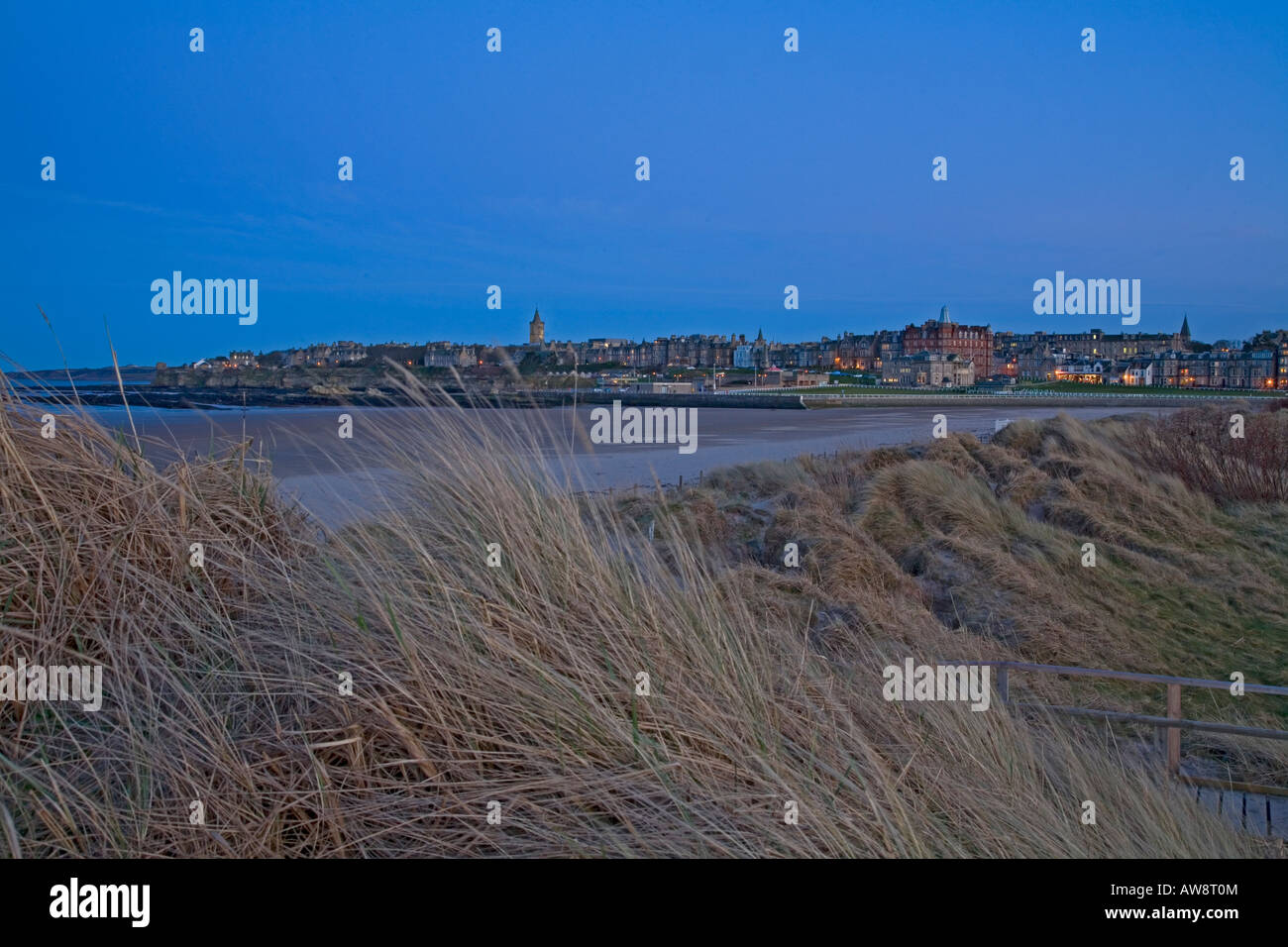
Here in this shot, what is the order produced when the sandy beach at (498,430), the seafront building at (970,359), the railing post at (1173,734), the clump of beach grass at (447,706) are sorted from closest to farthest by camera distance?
the clump of beach grass at (447,706) < the sandy beach at (498,430) < the railing post at (1173,734) < the seafront building at (970,359)

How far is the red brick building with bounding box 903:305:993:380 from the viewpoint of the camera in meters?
105

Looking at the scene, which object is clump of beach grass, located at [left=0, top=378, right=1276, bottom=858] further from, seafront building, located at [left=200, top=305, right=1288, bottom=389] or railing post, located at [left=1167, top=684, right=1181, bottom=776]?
seafront building, located at [left=200, top=305, right=1288, bottom=389]

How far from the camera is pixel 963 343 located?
355 feet

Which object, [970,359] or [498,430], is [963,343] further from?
[498,430]

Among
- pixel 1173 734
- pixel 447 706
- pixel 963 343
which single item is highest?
pixel 963 343

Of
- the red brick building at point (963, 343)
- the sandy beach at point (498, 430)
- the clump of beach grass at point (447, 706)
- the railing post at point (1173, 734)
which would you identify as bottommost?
the railing post at point (1173, 734)

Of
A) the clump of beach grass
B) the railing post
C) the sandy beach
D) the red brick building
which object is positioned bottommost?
the railing post

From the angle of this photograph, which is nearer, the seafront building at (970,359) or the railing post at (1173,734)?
the railing post at (1173,734)

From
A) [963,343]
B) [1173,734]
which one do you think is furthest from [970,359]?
[1173,734]

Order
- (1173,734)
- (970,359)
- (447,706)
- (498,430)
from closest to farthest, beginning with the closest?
(447,706) → (498,430) → (1173,734) → (970,359)

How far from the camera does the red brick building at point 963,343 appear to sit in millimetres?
105438

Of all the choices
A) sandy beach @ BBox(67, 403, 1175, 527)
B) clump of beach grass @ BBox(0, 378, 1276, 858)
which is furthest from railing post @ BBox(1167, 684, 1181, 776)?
sandy beach @ BBox(67, 403, 1175, 527)

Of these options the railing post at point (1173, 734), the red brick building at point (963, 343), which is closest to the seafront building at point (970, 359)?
the red brick building at point (963, 343)

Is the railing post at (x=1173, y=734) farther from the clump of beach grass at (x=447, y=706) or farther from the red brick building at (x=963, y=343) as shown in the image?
the red brick building at (x=963, y=343)
